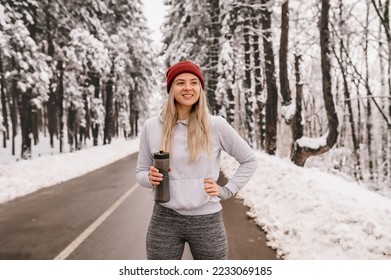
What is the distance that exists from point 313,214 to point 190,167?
164 inches

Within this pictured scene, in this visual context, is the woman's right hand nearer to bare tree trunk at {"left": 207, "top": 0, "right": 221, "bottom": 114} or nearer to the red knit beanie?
the red knit beanie

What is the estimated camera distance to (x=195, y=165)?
2.50m

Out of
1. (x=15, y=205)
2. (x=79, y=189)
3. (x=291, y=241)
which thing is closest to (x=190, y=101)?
(x=291, y=241)

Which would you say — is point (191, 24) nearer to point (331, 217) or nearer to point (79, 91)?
point (79, 91)

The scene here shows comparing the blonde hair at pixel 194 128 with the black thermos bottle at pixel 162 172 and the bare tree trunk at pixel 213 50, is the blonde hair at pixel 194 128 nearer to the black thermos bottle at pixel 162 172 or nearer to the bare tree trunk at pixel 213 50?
the black thermos bottle at pixel 162 172

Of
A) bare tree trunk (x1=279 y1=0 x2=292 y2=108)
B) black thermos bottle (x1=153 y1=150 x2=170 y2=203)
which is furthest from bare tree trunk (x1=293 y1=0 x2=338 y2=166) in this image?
black thermos bottle (x1=153 y1=150 x2=170 y2=203)

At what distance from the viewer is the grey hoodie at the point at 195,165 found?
8.24 feet

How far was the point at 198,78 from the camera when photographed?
257 cm

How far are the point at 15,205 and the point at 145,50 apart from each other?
23712 mm

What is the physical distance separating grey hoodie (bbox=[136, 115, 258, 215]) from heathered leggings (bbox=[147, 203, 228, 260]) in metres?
0.06

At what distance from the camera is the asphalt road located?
17.7 ft

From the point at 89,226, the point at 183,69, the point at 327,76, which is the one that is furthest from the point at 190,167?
the point at 327,76

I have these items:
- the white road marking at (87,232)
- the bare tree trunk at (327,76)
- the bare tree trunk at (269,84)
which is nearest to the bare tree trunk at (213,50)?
the bare tree trunk at (269,84)
